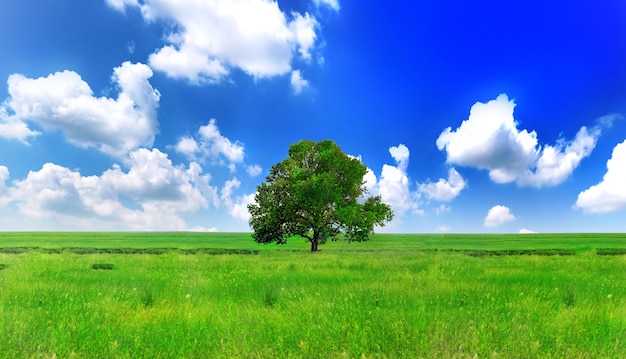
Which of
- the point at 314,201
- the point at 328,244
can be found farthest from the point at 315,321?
the point at 328,244

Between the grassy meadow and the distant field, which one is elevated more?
the grassy meadow

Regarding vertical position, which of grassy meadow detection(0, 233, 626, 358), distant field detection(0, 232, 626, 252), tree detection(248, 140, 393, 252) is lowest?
distant field detection(0, 232, 626, 252)

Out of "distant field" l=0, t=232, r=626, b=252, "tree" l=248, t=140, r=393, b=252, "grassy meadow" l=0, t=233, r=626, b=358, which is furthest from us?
"distant field" l=0, t=232, r=626, b=252

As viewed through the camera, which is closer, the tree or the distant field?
the tree

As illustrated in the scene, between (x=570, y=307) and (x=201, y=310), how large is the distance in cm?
861

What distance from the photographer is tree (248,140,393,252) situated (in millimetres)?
37281

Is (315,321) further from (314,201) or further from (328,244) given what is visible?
(328,244)

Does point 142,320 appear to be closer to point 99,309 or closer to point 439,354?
point 99,309

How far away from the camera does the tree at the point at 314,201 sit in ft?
122

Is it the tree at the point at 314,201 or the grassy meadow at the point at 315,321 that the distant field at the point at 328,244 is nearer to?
the tree at the point at 314,201

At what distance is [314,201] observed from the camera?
36.8m

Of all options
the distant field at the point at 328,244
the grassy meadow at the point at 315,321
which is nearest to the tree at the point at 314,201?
the distant field at the point at 328,244

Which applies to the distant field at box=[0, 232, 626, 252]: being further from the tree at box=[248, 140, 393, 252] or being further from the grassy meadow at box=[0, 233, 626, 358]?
the grassy meadow at box=[0, 233, 626, 358]

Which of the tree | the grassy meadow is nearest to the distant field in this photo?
the tree
